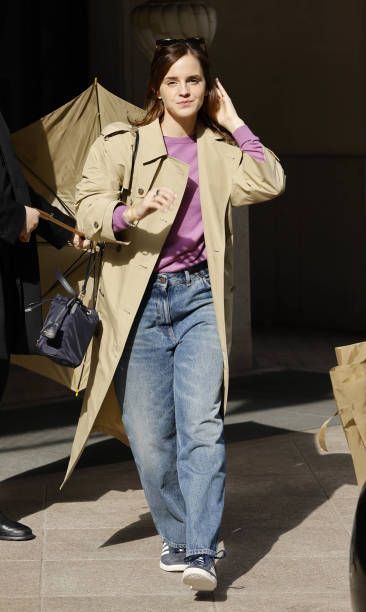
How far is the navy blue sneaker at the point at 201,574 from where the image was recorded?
4695 mm

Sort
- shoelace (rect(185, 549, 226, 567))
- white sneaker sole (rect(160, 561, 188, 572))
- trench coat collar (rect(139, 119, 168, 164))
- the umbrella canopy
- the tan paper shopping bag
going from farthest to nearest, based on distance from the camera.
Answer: the umbrella canopy
white sneaker sole (rect(160, 561, 188, 572))
trench coat collar (rect(139, 119, 168, 164))
shoelace (rect(185, 549, 226, 567))
the tan paper shopping bag

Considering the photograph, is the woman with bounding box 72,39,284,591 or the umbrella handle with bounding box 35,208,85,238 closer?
the woman with bounding box 72,39,284,591

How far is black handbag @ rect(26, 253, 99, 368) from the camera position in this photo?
16.5 feet

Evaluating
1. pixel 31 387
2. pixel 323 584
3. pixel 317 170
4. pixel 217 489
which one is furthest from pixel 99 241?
pixel 317 170

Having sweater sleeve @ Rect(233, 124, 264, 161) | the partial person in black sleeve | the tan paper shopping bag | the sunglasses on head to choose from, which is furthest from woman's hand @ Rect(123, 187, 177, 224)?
the tan paper shopping bag

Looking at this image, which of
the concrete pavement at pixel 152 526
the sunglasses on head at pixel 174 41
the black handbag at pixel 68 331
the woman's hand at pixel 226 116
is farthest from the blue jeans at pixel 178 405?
the sunglasses on head at pixel 174 41

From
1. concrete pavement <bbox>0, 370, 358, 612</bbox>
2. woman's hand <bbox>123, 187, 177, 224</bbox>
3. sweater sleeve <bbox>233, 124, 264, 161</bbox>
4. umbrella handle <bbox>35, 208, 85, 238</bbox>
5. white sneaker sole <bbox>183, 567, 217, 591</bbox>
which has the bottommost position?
concrete pavement <bbox>0, 370, 358, 612</bbox>

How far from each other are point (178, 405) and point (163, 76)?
120 cm

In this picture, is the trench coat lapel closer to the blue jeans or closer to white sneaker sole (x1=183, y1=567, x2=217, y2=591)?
the blue jeans

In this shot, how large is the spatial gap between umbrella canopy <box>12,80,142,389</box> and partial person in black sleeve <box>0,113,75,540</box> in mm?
562

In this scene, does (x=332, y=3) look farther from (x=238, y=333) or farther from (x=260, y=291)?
(x=238, y=333)

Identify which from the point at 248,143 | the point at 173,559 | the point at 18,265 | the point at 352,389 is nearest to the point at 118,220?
the point at 248,143

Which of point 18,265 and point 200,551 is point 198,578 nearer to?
point 200,551

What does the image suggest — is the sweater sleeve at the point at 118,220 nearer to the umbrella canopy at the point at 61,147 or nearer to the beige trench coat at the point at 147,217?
the beige trench coat at the point at 147,217
